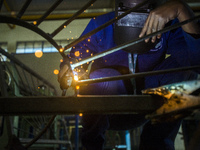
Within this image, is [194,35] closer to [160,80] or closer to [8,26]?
[160,80]

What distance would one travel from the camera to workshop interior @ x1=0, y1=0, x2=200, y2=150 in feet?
1.58

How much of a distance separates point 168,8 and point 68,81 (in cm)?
45

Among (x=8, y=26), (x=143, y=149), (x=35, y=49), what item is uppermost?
(x=8, y=26)

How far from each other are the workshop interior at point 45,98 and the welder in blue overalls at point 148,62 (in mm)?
111

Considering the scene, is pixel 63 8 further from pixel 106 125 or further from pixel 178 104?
pixel 178 104

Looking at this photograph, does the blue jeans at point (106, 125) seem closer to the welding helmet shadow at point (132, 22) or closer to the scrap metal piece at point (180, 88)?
the welding helmet shadow at point (132, 22)

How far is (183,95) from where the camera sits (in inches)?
16.9

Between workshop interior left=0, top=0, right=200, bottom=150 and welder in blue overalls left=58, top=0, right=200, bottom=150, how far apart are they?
0.37 feet

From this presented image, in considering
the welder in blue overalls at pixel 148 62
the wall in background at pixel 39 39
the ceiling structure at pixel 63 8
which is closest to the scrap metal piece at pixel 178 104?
the welder in blue overalls at pixel 148 62

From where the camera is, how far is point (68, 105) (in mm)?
482

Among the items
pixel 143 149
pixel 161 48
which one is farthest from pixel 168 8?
pixel 143 149

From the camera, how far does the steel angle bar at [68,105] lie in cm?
48

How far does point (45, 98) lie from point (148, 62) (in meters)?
0.68

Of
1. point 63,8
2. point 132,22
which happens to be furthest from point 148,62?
point 63,8
